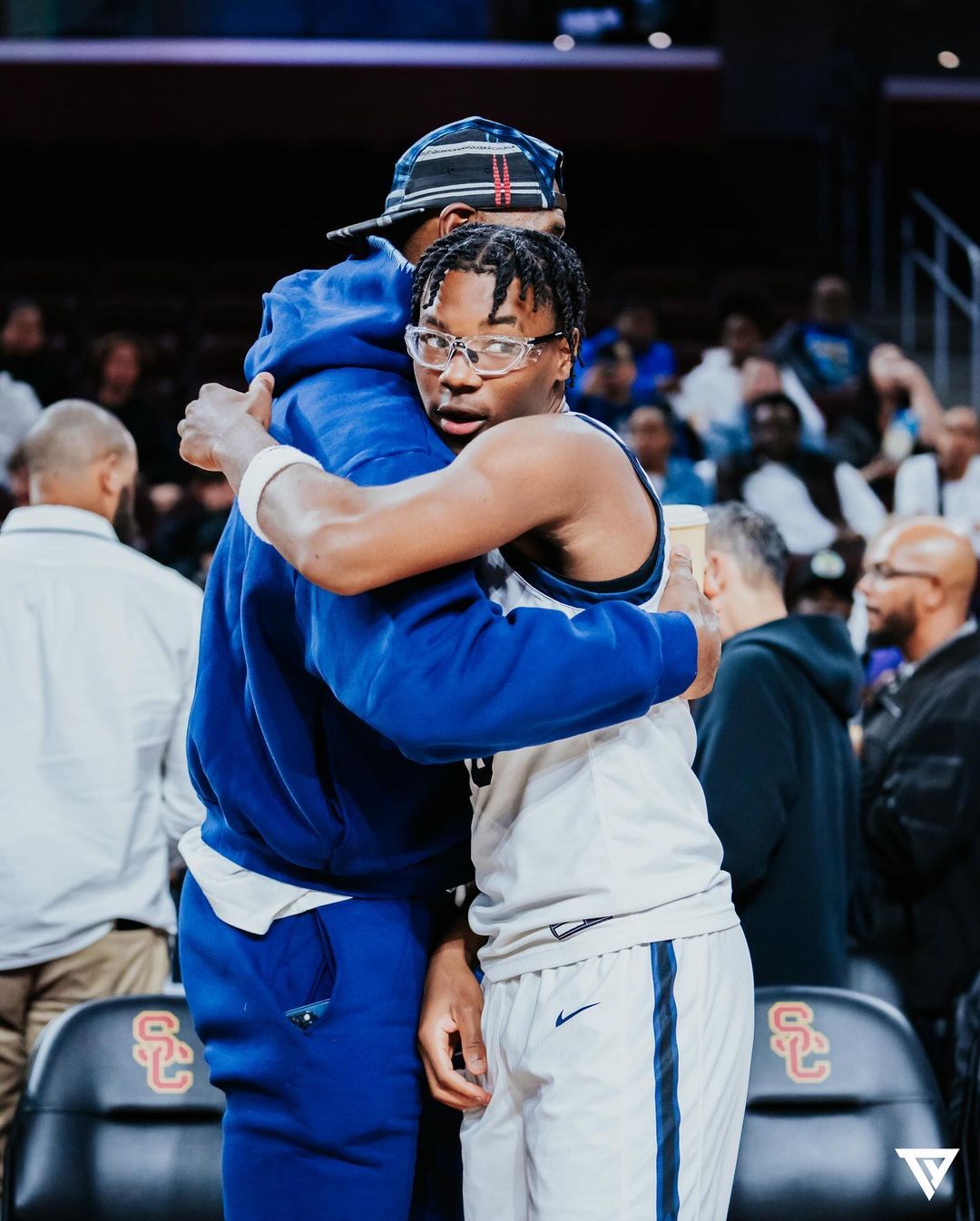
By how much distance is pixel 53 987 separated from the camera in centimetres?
330

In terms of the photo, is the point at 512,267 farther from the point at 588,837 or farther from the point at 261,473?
the point at 588,837

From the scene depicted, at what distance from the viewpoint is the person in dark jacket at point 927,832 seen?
12.6ft

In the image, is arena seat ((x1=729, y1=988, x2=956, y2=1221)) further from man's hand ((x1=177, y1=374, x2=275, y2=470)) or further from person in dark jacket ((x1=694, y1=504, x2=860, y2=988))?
man's hand ((x1=177, y1=374, x2=275, y2=470))

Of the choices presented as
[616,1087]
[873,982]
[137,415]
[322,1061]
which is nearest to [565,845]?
[616,1087]

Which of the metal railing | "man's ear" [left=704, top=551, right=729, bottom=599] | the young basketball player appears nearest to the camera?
the young basketball player

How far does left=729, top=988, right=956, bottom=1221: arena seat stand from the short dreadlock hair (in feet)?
4.54

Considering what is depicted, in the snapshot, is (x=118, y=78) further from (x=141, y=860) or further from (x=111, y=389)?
(x=141, y=860)

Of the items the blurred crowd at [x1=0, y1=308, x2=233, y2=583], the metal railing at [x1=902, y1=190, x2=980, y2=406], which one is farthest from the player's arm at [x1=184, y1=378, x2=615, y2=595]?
the metal railing at [x1=902, y1=190, x2=980, y2=406]

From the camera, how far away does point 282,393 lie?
192cm

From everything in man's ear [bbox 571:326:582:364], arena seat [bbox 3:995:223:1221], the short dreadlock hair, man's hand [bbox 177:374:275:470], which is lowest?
arena seat [bbox 3:995:223:1221]

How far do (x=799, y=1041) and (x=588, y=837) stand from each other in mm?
1141

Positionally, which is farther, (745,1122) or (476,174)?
(745,1122)

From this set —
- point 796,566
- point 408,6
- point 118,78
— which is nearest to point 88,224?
point 118,78

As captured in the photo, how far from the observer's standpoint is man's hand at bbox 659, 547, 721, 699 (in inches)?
69.9
